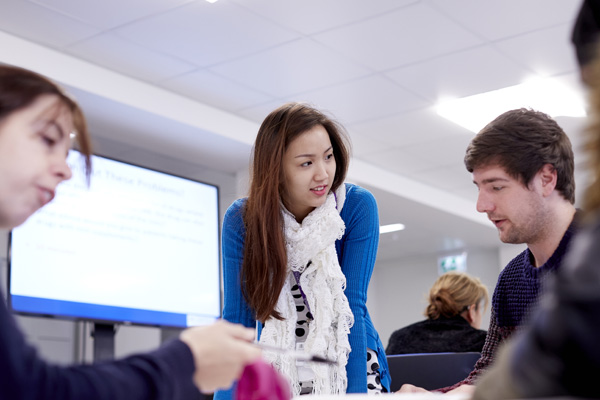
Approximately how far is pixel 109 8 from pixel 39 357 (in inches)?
127

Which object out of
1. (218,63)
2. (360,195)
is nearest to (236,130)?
(218,63)

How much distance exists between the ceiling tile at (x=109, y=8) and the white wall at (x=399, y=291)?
22.3 feet

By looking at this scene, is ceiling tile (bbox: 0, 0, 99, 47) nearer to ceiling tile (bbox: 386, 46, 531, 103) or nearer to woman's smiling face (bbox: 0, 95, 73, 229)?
ceiling tile (bbox: 386, 46, 531, 103)

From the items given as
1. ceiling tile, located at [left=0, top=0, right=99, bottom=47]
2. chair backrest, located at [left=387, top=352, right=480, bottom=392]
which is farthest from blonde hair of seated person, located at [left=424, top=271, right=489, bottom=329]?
ceiling tile, located at [left=0, top=0, right=99, bottom=47]

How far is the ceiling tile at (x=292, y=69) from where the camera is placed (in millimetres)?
4164

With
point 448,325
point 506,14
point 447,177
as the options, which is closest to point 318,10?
point 506,14

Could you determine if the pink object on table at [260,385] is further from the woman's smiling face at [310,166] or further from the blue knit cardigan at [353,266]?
the woman's smiling face at [310,166]

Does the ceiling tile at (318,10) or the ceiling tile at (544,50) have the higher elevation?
the ceiling tile at (318,10)

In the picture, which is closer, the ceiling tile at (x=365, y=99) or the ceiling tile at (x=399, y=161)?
the ceiling tile at (x=365, y=99)

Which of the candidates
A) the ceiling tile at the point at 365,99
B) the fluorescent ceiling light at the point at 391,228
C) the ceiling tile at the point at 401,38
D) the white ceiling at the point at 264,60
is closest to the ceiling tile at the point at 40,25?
the white ceiling at the point at 264,60

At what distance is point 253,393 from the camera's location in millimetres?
855

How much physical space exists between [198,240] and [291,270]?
214 centimetres

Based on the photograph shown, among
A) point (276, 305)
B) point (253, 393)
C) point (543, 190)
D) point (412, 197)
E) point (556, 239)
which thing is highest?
point (412, 197)

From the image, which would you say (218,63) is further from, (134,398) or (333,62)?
(134,398)
